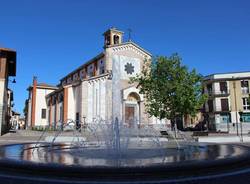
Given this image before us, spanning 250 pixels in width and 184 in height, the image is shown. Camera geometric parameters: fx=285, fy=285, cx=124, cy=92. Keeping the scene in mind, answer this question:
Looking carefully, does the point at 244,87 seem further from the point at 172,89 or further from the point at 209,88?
the point at 172,89

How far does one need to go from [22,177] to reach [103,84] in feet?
116

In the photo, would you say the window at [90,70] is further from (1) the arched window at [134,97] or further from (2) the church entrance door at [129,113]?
(2) the church entrance door at [129,113]

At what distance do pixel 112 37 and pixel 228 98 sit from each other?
87.5 ft

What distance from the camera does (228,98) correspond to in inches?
2186

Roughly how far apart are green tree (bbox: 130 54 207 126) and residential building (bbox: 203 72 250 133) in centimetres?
2368

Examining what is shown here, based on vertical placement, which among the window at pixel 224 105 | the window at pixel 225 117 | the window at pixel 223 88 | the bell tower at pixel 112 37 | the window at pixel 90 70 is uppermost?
the bell tower at pixel 112 37

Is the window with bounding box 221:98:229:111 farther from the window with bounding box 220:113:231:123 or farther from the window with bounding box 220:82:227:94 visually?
the window with bounding box 220:82:227:94

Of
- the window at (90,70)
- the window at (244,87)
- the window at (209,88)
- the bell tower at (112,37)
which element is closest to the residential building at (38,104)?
the window at (90,70)

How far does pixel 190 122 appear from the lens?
64812 mm

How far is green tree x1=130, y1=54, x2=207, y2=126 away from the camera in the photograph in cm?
3106

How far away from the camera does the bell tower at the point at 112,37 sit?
44.0 meters

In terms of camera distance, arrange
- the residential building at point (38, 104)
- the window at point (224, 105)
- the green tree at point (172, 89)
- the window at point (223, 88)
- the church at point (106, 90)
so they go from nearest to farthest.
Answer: the green tree at point (172, 89) < the church at point (106, 90) < the residential building at point (38, 104) < the window at point (224, 105) < the window at point (223, 88)

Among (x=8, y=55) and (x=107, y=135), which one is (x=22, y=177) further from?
(x=8, y=55)

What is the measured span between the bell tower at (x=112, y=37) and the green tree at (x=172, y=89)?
13.5 metres
